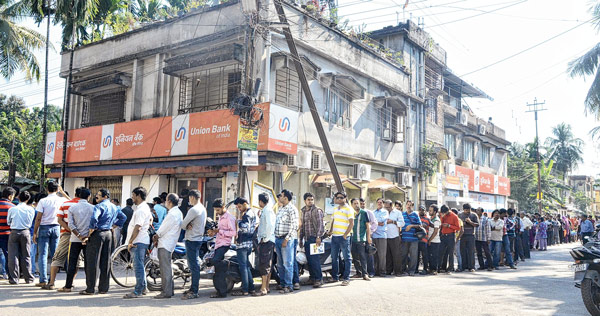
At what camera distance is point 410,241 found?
11961 mm

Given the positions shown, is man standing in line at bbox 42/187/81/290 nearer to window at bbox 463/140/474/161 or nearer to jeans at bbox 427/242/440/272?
jeans at bbox 427/242/440/272

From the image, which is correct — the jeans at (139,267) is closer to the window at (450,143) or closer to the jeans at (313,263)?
the jeans at (313,263)

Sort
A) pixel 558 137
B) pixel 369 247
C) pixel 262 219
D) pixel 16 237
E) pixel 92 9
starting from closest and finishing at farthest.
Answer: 1. pixel 262 219
2. pixel 16 237
3. pixel 369 247
4. pixel 92 9
5. pixel 558 137

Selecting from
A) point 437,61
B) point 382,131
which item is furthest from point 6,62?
point 437,61

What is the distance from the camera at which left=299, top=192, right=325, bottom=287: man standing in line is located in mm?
9281

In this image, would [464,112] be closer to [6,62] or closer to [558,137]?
[6,62]

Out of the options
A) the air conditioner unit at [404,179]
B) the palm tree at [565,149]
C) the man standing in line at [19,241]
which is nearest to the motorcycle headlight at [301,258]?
the man standing in line at [19,241]

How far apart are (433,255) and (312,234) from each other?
451 cm

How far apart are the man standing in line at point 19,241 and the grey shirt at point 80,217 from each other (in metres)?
1.77

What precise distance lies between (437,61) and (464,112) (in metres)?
5.61

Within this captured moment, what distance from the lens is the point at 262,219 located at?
8219 mm

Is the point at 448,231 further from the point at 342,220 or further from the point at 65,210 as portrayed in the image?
the point at 65,210

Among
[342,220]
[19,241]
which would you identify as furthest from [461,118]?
[19,241]

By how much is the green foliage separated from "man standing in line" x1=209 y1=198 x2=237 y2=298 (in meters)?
19.0
